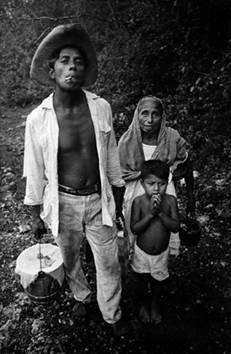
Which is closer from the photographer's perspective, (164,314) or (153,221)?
(153,221)

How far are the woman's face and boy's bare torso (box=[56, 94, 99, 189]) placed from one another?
514 mm

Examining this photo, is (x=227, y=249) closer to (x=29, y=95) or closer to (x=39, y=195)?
(x=39, y=195)

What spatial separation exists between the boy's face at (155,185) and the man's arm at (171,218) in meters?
0.11

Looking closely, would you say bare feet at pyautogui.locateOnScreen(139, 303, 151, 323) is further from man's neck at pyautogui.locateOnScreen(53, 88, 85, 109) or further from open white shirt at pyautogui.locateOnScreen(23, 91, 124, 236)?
man's neck at pyautogui.locateOnScreen(53, 88, 85, 109)

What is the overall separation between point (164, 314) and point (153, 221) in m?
0.91

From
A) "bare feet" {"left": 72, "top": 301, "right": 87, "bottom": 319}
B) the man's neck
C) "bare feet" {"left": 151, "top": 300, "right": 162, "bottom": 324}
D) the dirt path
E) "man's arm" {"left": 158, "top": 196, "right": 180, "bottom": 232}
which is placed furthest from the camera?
"bare feet" {"left": 72, "top": 301, "right": 87, "bottom": 319}

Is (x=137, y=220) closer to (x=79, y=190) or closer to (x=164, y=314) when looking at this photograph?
(x=79, y=190)

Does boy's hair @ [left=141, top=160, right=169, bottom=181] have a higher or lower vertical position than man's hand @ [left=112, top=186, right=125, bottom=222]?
higher

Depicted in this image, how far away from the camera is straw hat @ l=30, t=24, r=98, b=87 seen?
2314mm

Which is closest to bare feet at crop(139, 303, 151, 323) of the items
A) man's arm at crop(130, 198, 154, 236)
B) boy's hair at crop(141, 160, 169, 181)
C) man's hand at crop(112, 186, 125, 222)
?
man's arm at crop(130, 198, 154, 236)

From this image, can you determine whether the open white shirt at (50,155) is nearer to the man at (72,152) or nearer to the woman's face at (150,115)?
the man at (72,152)

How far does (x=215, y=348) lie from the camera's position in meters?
2.82

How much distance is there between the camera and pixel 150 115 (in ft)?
9.17

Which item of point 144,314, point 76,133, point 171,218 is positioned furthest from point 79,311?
point 76,133
